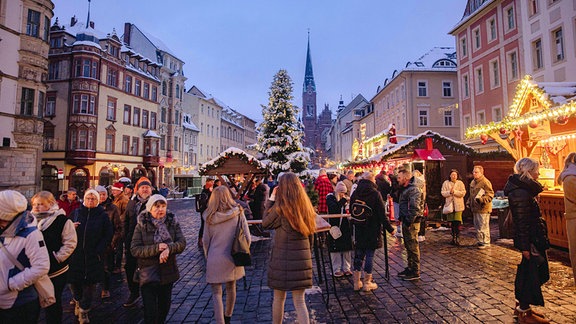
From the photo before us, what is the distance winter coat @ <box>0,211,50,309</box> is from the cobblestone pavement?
217 cm

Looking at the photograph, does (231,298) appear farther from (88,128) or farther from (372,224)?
(88,128)

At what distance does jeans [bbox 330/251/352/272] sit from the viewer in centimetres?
679

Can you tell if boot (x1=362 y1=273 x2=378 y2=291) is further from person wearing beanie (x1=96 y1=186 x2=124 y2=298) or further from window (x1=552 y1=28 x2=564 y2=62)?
window (x1=552 y1=28 x2=564 y2=62)

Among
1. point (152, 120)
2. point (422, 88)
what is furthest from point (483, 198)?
point (152, 120)

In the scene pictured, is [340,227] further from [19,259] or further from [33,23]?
[33,23]

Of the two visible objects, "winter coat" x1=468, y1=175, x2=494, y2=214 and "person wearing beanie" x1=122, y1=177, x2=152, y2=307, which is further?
"winter coat" x1=468, y1=175, x2=494, y2=214

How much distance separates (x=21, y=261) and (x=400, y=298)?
16.1 feet

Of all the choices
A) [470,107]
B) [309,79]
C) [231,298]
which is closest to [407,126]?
[470,107]

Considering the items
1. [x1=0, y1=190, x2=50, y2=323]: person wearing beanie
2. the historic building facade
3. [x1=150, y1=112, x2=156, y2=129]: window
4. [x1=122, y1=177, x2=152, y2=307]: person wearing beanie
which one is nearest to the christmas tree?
the historic building facade

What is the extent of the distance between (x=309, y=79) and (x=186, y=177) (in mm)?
100254

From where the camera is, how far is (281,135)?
22828 millimetres

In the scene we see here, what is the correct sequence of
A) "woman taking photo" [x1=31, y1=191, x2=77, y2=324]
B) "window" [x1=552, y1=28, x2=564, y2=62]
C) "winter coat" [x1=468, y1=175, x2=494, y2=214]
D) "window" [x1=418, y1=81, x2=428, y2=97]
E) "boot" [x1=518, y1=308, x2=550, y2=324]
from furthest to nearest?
"window" [x1=418, y1=81, x2=428, y2=97], "window" [x1=552, y1=28, x2=564, y2=62], "winter coat" [x1=468, y1=175, x2=494, y2=214], "boot" [x1=518, y1=308, x2=550, y2=324], "woman taking photo" [x1=31, y1=191, x2=77, y2=324]

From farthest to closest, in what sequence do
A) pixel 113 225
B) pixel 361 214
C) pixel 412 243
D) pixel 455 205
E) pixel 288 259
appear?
pixel 455 205, pixel 412 243, pixel 113 225, pixel 361 214, pixel 288 259

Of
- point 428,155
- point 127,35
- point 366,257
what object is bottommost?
point 366,257
